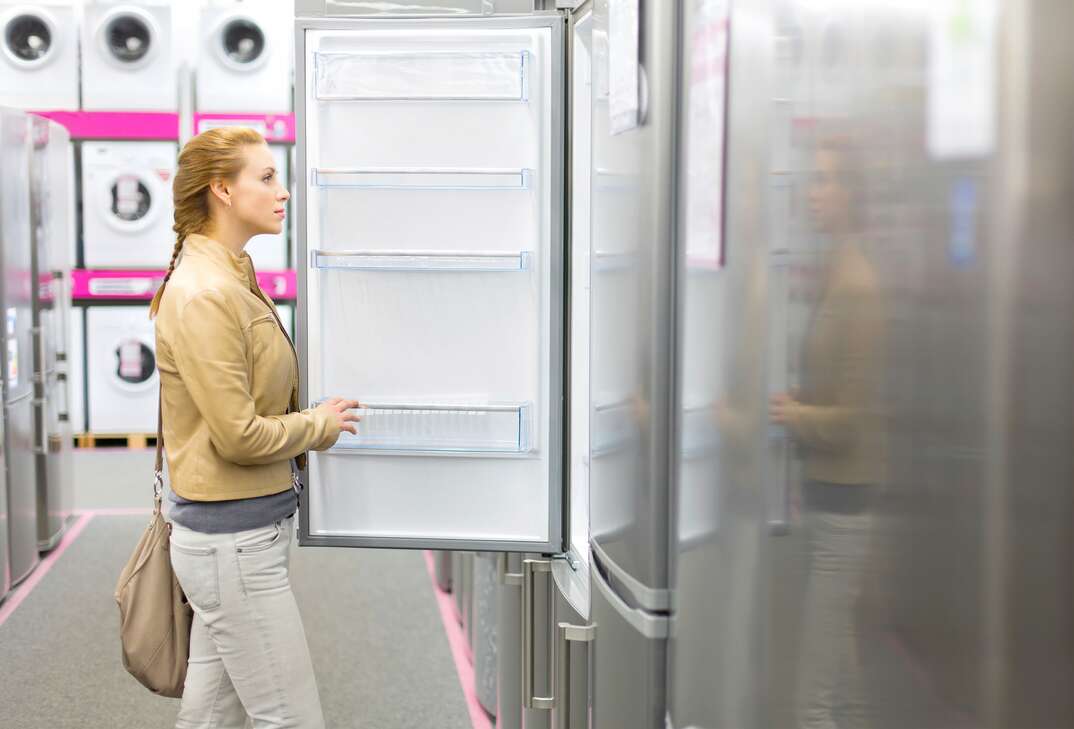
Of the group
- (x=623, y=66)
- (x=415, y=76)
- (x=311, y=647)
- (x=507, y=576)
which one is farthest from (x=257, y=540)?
(x=311, y=647)

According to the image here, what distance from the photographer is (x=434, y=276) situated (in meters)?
2.69

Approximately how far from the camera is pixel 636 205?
5.97 feet

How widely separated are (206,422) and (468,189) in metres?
0.75

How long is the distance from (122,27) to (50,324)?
3414 mm

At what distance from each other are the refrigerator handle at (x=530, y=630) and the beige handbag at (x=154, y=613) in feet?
2.44

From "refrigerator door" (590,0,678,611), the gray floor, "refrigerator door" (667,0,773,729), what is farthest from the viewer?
the gray floor

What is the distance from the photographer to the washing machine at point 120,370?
26.2ft

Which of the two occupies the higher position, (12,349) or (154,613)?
(12,349)

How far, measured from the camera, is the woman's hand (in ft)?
8.21

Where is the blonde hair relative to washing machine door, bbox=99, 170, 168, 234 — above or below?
below

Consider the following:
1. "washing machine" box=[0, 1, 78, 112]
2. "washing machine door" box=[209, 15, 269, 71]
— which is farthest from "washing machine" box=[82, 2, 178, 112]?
"washing machine door" box=[209, 15, 269, 71]

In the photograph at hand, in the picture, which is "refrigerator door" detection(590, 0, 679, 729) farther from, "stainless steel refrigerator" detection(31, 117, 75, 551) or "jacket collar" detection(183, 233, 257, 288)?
"stainless steel refrigerator" detection(31, 117, 75, 551)

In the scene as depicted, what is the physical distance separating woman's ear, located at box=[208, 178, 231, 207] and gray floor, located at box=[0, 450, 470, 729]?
1860 millimetres

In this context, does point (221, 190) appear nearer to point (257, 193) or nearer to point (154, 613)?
point (257, 193)
